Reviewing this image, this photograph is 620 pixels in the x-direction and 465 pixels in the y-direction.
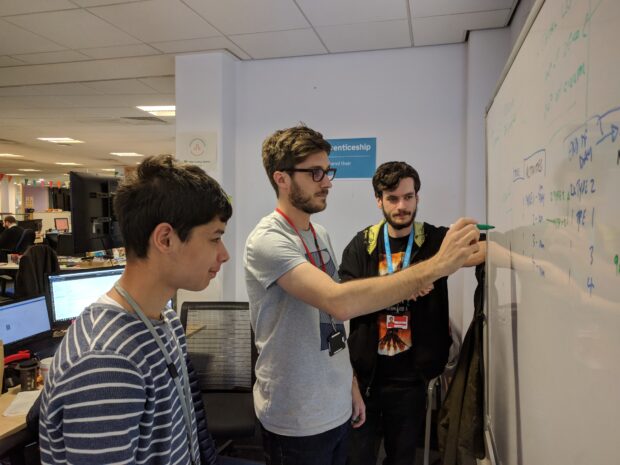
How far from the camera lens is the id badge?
4.53 feet

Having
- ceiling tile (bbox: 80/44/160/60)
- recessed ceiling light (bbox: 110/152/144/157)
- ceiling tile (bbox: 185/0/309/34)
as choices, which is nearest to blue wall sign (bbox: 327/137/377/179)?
ceiling tile (bbox: 185/0/309/34)

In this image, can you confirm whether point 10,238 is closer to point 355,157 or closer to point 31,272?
point 31,272

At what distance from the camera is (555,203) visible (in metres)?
0.75

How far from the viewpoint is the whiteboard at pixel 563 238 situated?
54 centimetres

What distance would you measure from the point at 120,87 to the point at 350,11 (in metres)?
2.68

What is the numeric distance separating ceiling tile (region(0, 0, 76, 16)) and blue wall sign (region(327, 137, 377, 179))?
1843mm

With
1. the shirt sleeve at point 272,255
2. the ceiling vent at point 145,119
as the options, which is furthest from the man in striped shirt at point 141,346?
the ceiling vent at point 145,119

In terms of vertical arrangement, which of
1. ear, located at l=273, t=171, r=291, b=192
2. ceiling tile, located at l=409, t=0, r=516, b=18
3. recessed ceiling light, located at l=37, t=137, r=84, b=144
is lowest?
ear, located at l=273, t=171, r=291, b=192

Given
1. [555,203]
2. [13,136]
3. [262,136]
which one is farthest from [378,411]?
[13,136]

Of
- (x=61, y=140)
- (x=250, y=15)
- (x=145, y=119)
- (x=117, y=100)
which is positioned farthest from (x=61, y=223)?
(x=250, y=15)

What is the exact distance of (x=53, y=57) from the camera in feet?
10.7

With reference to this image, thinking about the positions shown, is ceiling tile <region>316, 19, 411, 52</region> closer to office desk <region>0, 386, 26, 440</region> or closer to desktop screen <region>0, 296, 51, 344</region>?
desktop screen <region>0, 296, 51, 344</region>

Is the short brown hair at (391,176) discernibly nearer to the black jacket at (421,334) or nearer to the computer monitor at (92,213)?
the black jacket at (421,334)

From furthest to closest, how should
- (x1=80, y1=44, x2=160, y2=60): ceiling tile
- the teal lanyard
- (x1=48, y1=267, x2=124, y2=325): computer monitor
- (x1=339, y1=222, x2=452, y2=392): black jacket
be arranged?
(x1=80, y1=44, x2=160, y2=60): ceiling tile, (x1=48, y1=267, x2=124, y2=325): computer monitor, (x1=339, y1=222, x2=452, y2=392): black jacket, the teal lanyard
